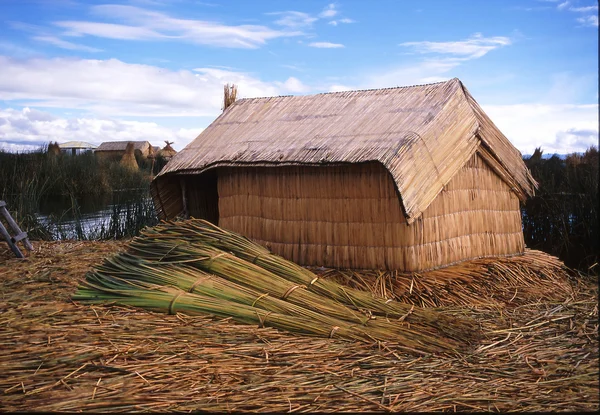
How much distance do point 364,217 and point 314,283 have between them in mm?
1607

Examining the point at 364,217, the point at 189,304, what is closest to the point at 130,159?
the point at 364,217

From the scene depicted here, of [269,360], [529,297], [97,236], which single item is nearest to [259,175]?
[529,297]

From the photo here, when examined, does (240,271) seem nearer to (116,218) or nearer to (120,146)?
(116,218)

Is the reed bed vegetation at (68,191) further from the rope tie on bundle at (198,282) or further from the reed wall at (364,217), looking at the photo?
the rope tie on bundle at (198,282)

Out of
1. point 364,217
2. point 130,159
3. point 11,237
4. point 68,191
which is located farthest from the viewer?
point 130,159

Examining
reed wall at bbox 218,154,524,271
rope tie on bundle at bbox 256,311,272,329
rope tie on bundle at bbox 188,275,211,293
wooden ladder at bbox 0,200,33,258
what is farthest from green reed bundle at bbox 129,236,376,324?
wooden ladder at bbox 0,200,33,258

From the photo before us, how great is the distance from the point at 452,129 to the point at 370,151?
0.93m

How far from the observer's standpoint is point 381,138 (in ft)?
19.9

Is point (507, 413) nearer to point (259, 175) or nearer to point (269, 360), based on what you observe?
point (269, 360)

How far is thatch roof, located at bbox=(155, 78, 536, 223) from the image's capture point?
584 centimetres

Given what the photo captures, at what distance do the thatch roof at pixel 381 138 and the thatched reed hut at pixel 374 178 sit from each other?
0.04 feet

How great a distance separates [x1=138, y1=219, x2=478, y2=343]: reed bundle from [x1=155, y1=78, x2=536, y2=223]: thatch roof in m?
1.15

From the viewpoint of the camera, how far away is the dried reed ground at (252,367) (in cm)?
330

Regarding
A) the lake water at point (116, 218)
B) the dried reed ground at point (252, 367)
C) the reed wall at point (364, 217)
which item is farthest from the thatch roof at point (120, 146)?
the dried reed ground at point (252, 367)
